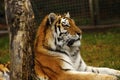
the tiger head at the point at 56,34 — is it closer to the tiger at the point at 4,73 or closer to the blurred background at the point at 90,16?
the tiger at the point at 4,73

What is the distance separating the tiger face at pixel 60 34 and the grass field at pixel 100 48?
1.66m

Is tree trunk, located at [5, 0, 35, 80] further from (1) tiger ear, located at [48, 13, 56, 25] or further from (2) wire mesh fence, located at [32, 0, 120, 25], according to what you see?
(2) wire mesh fence, located at [32, 0, 120, 25]

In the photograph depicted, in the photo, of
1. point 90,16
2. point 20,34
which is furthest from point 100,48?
point 20,34

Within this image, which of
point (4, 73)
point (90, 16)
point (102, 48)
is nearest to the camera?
point (4, 73)

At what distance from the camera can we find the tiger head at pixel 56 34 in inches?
194

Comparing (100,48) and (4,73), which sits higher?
(4,73)

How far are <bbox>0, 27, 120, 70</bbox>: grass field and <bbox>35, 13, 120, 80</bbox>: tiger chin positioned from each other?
5.42 feet

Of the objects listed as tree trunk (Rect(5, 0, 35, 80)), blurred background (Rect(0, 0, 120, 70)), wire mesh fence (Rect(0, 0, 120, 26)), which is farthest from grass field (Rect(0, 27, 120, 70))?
tree trunk (Rect(5, 0, 35, 80))

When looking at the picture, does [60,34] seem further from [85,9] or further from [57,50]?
[85,9]

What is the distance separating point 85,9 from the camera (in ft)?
31.9

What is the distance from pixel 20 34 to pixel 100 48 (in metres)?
3.98

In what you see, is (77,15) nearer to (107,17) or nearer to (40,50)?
(107,17)

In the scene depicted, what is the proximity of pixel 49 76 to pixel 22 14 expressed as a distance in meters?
0.82

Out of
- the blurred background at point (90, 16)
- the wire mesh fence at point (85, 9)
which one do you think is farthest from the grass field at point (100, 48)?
the wire mesh fence at point (85, 9)
